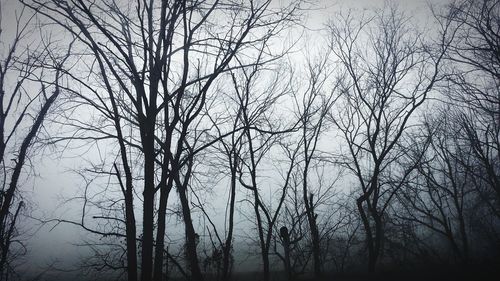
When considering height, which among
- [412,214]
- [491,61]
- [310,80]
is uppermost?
[310,80]

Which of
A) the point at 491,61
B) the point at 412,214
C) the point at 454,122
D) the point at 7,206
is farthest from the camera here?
the point at 412,214

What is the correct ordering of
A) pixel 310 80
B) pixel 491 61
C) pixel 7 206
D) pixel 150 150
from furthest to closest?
pixel 310 80 < pixel 7 206 < pixel 491 61 < pixel 150 150

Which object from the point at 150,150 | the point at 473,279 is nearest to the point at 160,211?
the point at 150,150

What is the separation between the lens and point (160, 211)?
5.82 m

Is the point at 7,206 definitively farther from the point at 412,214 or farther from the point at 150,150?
the point at 412,214

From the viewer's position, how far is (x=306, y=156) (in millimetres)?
15023

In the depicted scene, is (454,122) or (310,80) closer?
(310,80)

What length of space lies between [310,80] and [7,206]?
13.3 meters

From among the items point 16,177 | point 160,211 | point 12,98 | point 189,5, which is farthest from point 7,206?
point 189,5

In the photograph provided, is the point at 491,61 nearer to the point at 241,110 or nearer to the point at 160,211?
the point at 241,110

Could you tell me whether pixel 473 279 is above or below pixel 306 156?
below

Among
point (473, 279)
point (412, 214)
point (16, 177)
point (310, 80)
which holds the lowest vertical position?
point (473, 279)

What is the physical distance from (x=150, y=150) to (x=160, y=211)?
118cm

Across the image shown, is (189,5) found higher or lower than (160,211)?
higher
